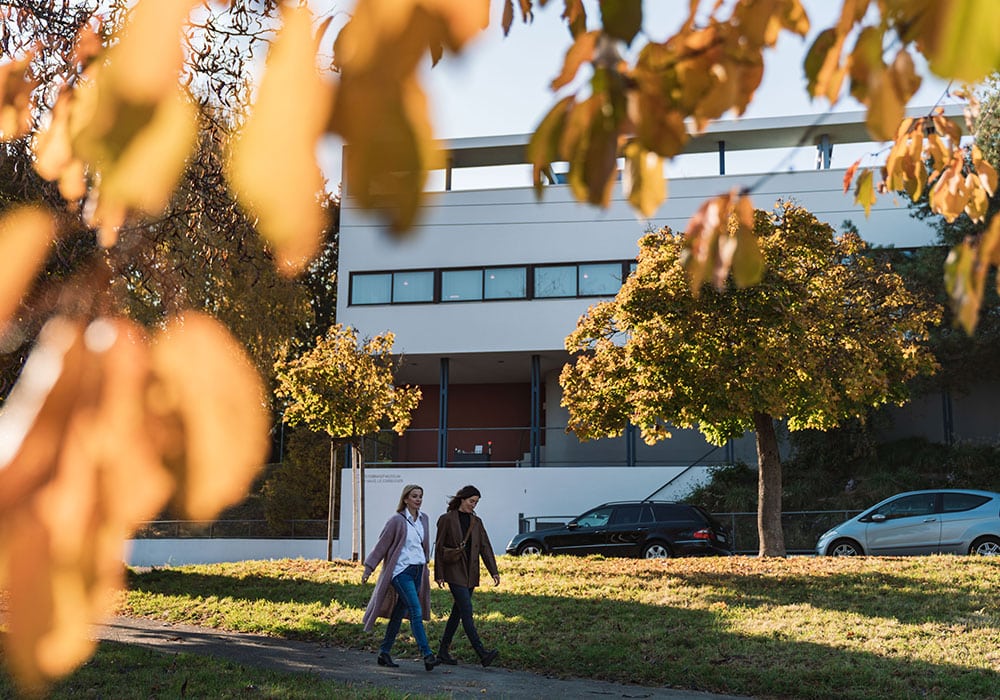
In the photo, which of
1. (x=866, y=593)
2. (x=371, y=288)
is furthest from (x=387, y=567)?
(x=371, y=288)

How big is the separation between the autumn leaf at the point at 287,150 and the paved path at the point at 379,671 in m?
9.13

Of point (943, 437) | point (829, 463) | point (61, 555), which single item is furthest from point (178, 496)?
point (943, 437)

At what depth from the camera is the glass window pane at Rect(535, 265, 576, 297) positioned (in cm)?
3198

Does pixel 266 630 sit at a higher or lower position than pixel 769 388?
lower

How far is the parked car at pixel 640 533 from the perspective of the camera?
74.2ft

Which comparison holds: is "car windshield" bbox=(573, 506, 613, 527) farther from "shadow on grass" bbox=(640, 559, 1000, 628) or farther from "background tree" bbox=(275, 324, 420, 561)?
"shadow on grass" bbox=(640, 559, 1000, 628)

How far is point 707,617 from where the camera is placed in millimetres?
13281

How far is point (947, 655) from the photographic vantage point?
1092 centimetres

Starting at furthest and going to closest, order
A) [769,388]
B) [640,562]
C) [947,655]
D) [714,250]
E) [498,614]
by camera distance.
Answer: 1. [640,562]
2. [769,388]
3. [498,614]
4. [947,655]
5. [714,250]

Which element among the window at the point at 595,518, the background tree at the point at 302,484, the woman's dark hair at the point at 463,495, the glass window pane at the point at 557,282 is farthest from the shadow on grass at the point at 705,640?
the background tree at the point at 302,484

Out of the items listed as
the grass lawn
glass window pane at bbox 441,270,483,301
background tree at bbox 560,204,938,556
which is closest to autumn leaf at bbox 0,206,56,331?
the grass lawn

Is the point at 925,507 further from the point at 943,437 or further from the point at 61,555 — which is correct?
the point at 61,555

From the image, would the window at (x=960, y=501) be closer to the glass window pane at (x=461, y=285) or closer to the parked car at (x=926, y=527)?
the parked car at (x=926, y=527)

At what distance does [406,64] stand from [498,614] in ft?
45.3
